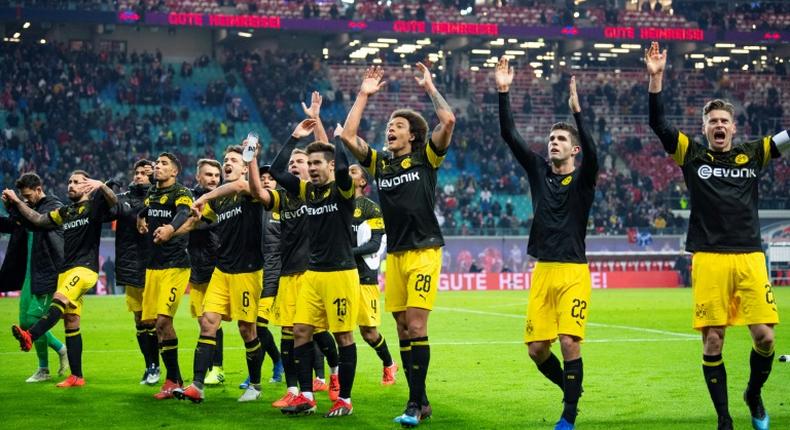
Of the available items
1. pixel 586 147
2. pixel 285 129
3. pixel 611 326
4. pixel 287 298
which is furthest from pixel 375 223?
pixel 285 129

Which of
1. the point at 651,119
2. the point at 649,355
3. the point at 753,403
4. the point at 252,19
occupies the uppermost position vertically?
the point at 252,19

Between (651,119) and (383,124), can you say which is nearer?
(651,119)

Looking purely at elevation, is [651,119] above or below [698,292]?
above

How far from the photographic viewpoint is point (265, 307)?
12.8 metres

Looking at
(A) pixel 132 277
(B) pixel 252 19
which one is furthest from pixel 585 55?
(A) pixel 132 277

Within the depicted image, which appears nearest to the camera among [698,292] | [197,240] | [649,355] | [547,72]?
[698,292]

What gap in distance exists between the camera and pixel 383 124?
54.0 m

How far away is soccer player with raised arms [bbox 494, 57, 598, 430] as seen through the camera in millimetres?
9078

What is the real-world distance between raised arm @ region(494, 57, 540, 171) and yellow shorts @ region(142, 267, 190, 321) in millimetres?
4337

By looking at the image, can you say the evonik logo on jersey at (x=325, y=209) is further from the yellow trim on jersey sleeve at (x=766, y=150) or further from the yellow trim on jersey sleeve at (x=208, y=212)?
the yellow trim on jersey sleeve at (x=766, y=150)

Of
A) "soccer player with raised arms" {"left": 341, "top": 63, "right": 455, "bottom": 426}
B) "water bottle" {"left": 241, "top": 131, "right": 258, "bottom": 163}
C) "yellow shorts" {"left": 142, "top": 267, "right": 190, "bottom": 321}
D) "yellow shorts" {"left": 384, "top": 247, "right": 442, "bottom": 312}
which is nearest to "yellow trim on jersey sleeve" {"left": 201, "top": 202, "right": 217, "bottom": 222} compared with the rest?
"yellow shorts" {"left": 142, "top": 267, "right": 190, "bottom": 321}

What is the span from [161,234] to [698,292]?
208 inches

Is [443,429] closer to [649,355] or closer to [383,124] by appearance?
[649,355]

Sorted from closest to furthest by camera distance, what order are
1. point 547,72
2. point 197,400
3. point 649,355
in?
point 197,400 < point 649,355 < point 547,72
